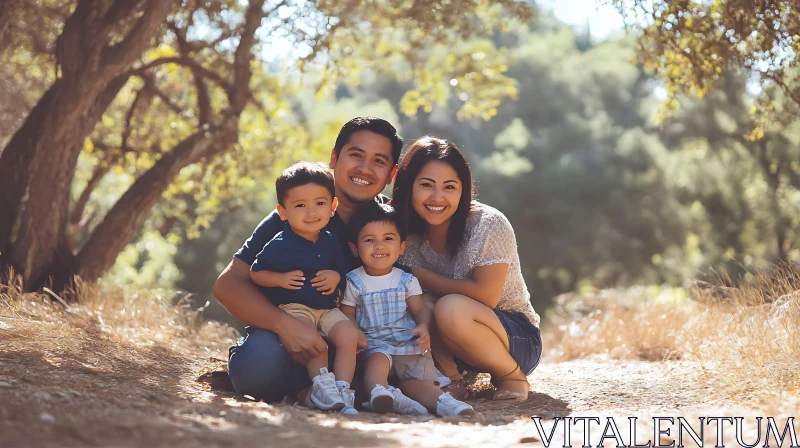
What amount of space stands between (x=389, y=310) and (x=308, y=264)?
0.47m

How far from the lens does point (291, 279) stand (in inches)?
148

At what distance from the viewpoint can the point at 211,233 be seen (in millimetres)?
20484

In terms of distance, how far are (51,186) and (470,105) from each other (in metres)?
4.81

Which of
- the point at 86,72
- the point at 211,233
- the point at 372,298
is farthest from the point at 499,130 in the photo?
the point at 372,298

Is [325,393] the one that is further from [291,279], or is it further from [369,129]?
[369,129]

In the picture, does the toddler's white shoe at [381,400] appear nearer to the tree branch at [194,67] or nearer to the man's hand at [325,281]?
the man's hand at [325,281]

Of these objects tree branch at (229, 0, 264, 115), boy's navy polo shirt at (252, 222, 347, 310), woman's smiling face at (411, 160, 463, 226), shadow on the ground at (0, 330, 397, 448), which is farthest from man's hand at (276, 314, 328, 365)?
tree branch at (229, 0, 264, 115)

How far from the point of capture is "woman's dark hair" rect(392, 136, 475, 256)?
4.18 metres

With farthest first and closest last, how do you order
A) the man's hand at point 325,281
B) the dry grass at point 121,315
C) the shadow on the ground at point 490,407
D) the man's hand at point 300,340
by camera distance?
the dry grass at point 121,315, the man's hand at point 325,281, the man's hand at point 300,340, the shadow on the ground at point 490,407

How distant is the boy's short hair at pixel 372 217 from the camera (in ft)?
13.1

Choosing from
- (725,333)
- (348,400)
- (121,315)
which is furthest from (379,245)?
(121,315)

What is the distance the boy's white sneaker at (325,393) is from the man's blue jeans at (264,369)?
0.25 metres

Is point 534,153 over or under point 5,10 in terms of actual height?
over

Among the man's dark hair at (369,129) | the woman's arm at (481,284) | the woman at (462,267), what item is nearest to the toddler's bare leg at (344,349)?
the woman at (462,267)
